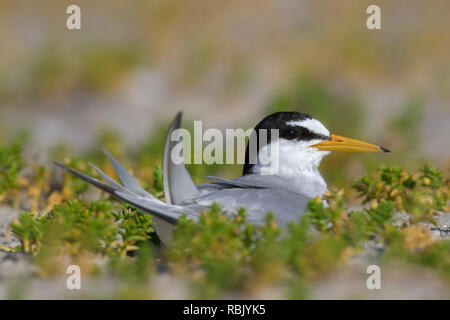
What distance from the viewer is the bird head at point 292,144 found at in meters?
4.71

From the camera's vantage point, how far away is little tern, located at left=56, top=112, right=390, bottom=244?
390 centimetres

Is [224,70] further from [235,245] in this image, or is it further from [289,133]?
[235,245]

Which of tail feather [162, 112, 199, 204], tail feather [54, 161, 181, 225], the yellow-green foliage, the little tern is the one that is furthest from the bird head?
tail feather [54, 161, 181, 225]

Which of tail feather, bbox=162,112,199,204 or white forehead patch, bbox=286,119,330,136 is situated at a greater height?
white forehead patch, bbox=286,119,330,136

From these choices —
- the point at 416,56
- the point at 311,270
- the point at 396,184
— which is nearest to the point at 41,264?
the point at 311,270

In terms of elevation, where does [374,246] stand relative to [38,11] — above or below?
below

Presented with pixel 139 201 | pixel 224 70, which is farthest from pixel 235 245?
pixel 224 70

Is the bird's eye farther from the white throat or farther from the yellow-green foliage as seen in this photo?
the yellow-green foliage

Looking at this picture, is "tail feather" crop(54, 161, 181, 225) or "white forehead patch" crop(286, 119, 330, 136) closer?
"tail feather" crop(54, 161, 181, 225)

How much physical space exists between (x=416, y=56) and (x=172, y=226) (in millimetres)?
8443

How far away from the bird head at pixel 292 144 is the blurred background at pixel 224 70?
2.90 m

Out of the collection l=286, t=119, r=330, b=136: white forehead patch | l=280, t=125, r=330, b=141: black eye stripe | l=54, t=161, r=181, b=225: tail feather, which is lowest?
l=54, t=161, r=181, b=225: tail feather

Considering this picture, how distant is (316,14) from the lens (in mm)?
12758
